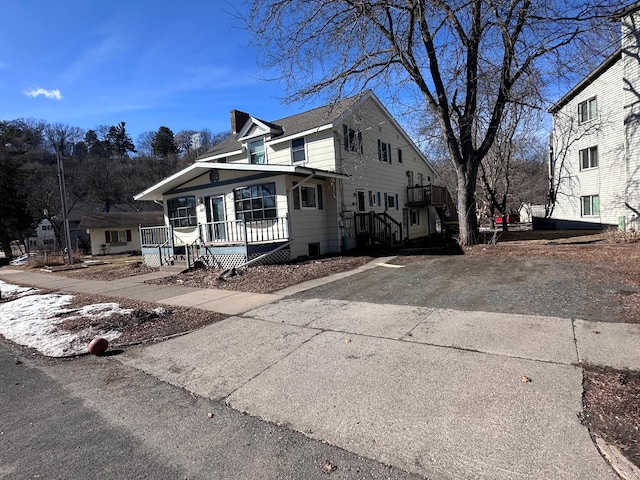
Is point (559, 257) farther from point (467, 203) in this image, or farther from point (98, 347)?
point (98, 347)

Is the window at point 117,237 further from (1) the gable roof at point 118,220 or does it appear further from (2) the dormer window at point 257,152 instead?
(2) the dormer window at point 257,152

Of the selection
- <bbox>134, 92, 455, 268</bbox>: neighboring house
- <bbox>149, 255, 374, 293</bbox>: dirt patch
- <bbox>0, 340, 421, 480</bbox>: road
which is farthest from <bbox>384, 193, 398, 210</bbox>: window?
<bbox>0, 340, 421, 480</bbox>: road

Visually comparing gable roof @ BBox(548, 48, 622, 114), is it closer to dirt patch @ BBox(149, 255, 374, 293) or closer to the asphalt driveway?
the asphalt driveway

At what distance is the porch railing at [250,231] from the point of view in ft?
43.8

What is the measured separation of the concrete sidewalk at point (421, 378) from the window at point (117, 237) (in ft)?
114

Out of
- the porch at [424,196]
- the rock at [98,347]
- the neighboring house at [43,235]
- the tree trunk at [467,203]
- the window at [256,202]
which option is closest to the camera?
the rock at [98,347]

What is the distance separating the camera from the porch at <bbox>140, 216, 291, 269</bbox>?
1256cm

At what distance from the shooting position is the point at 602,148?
781 inches

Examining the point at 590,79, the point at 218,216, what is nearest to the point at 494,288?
the point at 218,216

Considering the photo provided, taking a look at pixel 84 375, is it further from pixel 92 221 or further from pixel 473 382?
pixel 92 221

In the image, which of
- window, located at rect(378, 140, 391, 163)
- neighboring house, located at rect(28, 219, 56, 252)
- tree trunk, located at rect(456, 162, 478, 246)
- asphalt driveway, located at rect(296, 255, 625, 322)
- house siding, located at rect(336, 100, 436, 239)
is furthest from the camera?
neighboring house, located at rect(28, 219, 56, 252)

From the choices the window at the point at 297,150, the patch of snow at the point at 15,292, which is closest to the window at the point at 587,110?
the window at the point at 297,150

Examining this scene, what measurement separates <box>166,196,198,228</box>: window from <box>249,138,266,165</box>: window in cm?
378

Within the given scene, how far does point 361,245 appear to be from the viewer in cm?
1695
